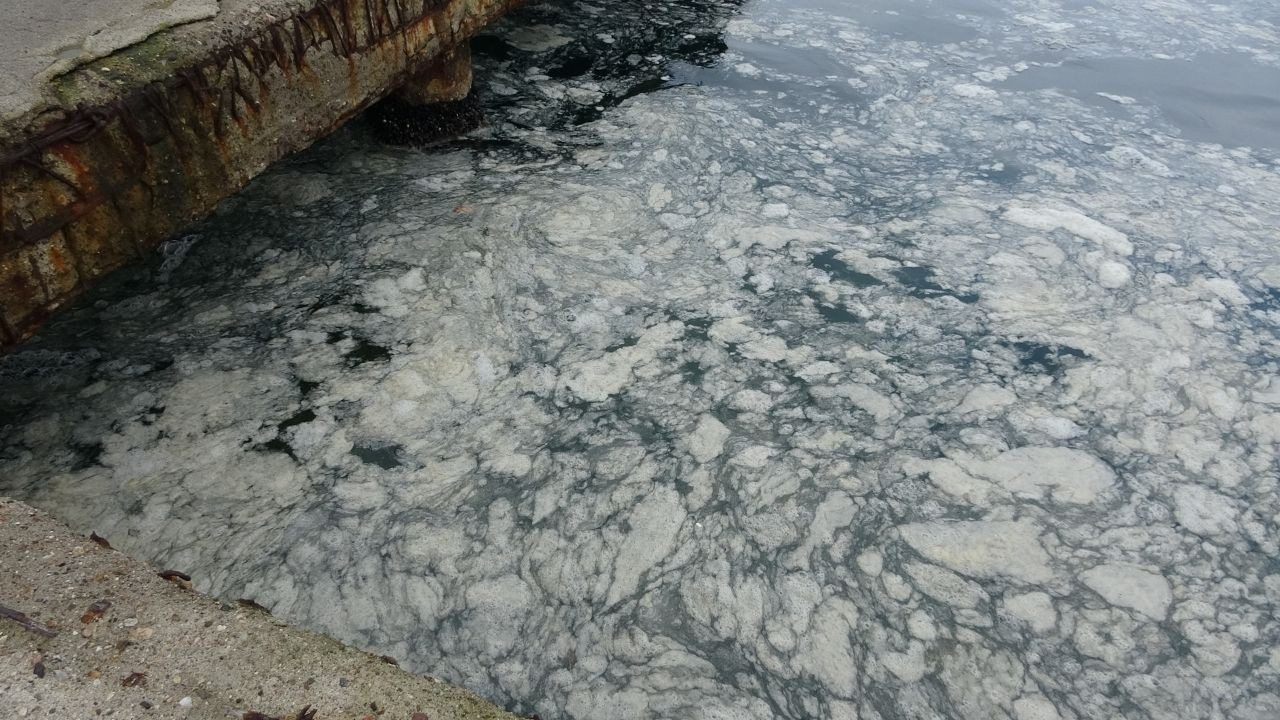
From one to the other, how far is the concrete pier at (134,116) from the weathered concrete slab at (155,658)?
60 centimetres

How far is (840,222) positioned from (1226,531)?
1.46m

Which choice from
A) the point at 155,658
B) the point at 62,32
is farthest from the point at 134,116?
the point at 155,658

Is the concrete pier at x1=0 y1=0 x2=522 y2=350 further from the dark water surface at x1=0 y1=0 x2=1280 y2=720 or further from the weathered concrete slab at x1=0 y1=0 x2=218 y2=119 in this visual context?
the dark water surface at x1=0 y1=0 x2=1280 y2=720

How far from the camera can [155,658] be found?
41.4 inches

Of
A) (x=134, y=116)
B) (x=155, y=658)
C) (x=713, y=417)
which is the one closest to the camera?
(x=155, y=658)

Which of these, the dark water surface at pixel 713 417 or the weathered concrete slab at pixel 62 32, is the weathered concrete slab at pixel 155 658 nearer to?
the dark water surface at pixel 713 417

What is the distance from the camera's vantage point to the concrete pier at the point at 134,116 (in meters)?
1.44

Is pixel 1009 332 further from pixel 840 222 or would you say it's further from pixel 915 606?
pixel 915 606

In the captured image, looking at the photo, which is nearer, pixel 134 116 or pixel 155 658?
pixel 155 658

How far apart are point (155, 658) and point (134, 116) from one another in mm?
1070

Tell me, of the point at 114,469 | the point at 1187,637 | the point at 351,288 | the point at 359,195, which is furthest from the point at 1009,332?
the point at 114,469

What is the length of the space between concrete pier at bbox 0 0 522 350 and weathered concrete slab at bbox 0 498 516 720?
60cm

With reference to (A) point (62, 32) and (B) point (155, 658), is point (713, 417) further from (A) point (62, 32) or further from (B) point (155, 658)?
(A) point (62, 32)

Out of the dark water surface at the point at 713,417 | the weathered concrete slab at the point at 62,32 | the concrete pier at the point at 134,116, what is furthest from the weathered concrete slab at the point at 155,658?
the weathered concrete slab at the point at 62,32
